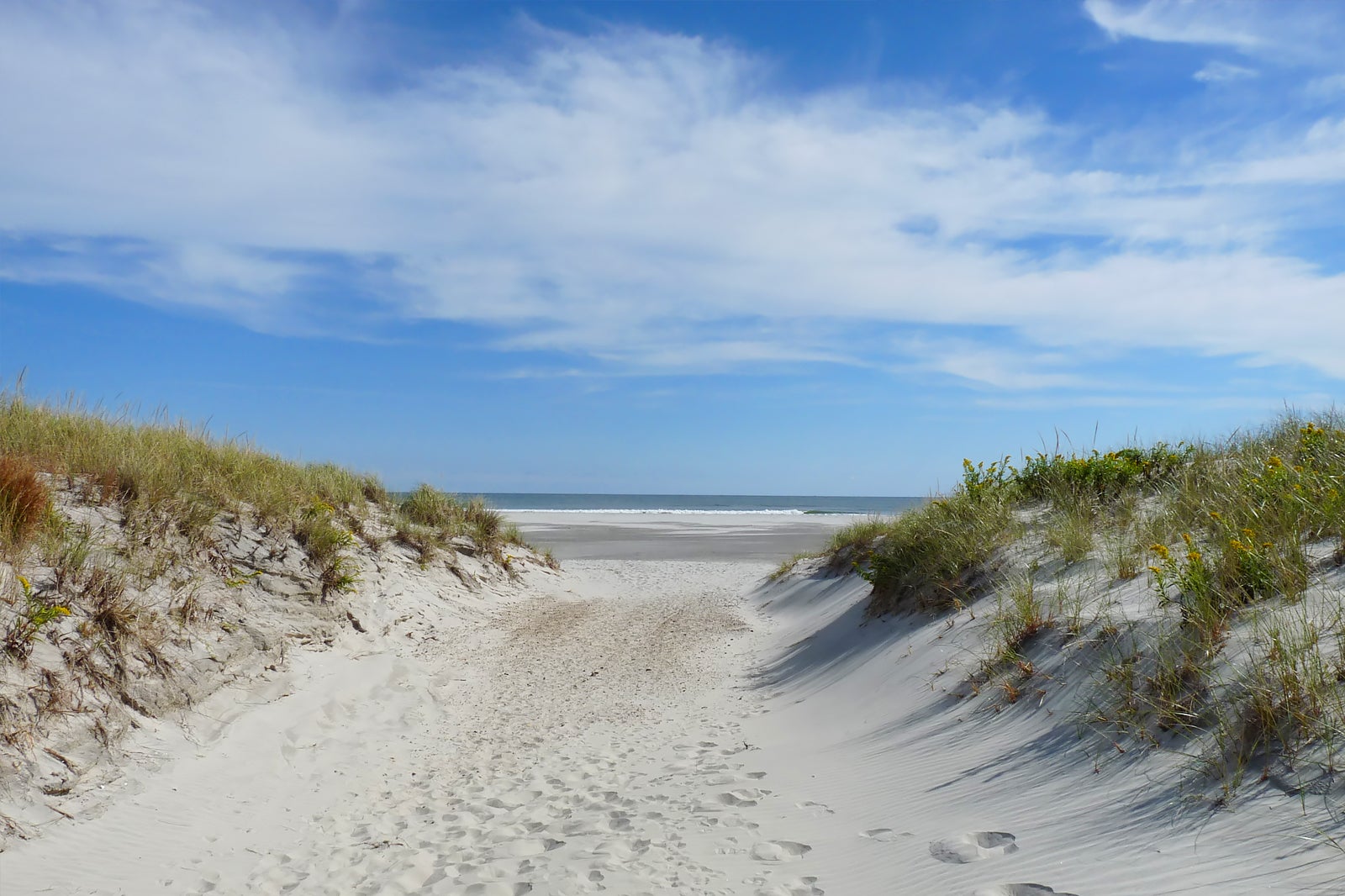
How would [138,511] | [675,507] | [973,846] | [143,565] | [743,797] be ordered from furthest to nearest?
[675,507]
[138,511]
[143,565]
[743,797]
[973,846]

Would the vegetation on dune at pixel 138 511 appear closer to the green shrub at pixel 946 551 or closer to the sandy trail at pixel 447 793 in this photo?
the sandy trail at pixel 447 793

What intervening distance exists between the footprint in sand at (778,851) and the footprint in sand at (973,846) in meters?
0.70

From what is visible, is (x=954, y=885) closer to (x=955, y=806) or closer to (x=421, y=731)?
(x=955, y=806)

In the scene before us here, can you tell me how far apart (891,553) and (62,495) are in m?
9.13

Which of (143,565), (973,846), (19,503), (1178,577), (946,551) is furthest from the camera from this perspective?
(946,551)

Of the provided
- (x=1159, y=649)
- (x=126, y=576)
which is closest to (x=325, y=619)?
(x=126, y=576)

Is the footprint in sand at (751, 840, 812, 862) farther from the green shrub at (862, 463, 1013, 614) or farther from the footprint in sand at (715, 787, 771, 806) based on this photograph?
the green shrub at (862, 463, 1013, 614)

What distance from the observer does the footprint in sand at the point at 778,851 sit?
13.3 feet

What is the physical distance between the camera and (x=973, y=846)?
3701 mm

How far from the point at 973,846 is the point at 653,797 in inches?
83.5

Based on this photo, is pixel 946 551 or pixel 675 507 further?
pixel 675 507

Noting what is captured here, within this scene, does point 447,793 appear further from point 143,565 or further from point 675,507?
point 675,507

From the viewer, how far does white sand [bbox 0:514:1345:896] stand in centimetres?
343

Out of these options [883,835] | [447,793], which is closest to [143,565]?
[447,793]
